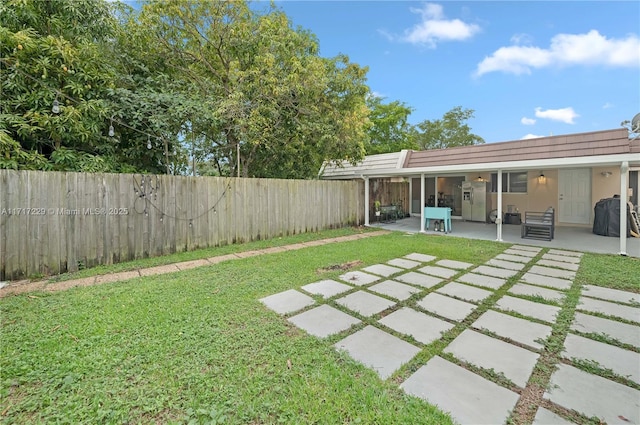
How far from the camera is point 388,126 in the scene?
62.1ft

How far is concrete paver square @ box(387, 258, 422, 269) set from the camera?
15.9 feet

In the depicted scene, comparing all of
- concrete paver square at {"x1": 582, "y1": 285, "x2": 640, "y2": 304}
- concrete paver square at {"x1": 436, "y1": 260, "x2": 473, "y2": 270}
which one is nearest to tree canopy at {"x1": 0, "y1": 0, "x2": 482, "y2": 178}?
concrete paver square at {"x1": 436, "y1": 260, "x2": 473, "y2": 270}

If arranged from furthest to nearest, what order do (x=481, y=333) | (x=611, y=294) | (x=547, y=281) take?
(x=547, y=281) → (x=611, y=294) → (x=481, y=333)

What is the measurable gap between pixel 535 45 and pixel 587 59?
79.0 inches

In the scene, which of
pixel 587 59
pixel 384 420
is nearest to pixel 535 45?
pixel 587 59

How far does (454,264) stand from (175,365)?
4.61 m

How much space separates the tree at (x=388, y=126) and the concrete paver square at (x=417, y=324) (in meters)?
15.8

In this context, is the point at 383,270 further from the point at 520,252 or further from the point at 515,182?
the point at 515,182

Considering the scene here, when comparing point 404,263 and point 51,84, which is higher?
point 51,84

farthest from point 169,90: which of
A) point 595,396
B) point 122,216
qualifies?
point 595,396

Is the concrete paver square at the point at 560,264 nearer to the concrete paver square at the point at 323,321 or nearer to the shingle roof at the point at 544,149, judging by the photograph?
the shingle roof at the point at 544,149

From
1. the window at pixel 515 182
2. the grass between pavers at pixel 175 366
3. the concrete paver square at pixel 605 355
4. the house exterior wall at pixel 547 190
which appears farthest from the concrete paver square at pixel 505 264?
the window at pixel 515 182

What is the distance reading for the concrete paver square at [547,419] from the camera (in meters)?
1.58

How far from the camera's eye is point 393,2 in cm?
840
